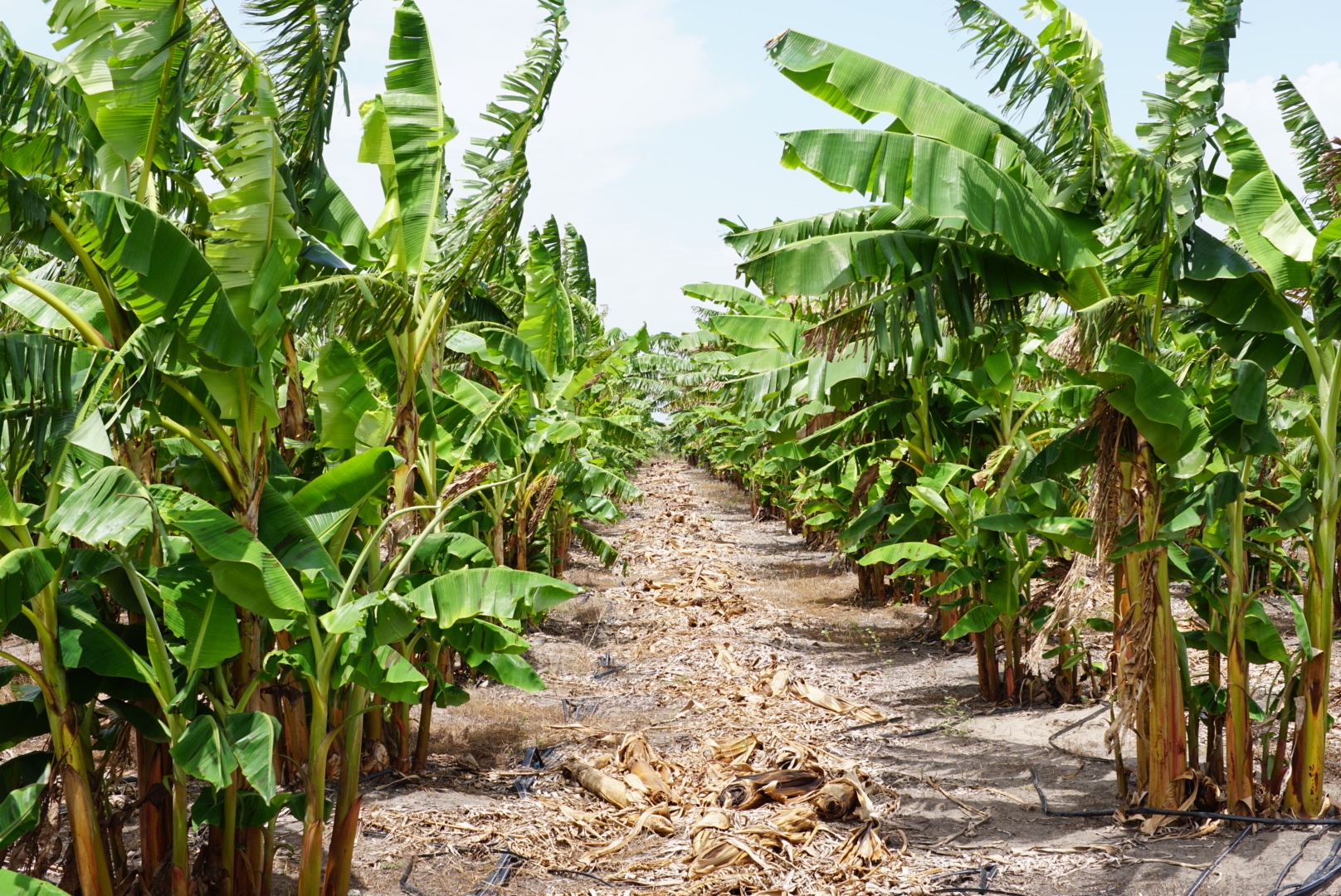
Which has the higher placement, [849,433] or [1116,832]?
[849,433]

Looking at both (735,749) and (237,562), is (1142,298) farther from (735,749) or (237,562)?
(237,562)

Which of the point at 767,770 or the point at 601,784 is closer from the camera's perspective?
the point at 601,784

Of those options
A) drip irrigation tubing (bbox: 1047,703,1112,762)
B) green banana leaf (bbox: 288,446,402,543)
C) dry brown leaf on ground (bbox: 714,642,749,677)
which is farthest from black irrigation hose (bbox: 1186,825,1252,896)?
dry brown leaf on ground (bbox: 714,642,749,677)

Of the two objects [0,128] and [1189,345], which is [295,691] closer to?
[0,128]

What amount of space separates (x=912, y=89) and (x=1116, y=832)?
4.76 metres

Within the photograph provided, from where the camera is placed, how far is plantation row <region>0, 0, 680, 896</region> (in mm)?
4070

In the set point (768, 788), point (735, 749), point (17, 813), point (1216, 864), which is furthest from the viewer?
point (735, 749)

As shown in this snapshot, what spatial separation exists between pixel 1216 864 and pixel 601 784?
4.00m

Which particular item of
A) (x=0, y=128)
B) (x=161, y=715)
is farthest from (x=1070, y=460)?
(x=0, y=128)

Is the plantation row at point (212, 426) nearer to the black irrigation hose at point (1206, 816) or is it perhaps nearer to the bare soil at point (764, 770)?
the bare soil at point (764, 770)

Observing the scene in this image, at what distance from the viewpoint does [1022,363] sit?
9.88 meters

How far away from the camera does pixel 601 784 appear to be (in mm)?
7527

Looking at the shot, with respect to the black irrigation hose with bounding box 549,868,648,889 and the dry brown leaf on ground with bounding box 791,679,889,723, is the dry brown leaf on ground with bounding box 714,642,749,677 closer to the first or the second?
the dry brown leaf on ground with bounding box 791,679,889,723

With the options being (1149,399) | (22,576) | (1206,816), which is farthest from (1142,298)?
(22,576)
